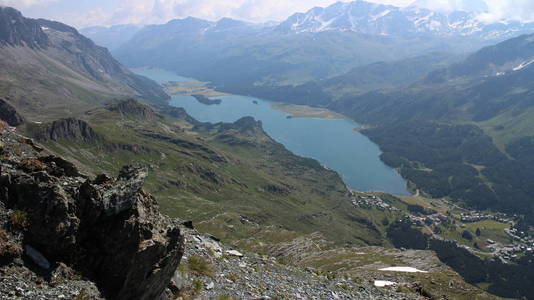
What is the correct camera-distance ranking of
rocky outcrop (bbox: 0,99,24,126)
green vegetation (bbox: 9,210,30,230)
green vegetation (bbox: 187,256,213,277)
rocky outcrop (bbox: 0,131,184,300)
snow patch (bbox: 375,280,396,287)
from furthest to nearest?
rocky outcrop (bbox: 0,99,24,126) → snow patch (bbox: 375,280,396,287) → green vegetation (bbox: 187,256,213,277) → rocky outcrop (bbox: 0,131,184,300) → green vegetation (bbox: 9,210,30,230)

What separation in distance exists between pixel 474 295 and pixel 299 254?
64155 millimetres

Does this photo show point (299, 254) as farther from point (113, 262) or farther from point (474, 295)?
point (113, 262)

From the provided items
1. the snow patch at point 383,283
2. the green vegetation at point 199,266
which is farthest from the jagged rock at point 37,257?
the snow patch at point 383,283

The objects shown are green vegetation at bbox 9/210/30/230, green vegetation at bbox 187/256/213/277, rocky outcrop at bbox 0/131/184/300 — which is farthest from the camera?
green vegetation at bbox 187/256/213/277

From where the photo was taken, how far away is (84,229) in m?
17.6

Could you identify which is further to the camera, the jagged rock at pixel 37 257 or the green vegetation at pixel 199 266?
the green vegetation at pixel 199 266

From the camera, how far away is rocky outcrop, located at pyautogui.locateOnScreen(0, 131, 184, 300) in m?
15.8

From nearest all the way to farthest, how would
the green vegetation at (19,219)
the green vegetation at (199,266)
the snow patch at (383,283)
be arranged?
the green vegetation at (19,219), the green vegetation at (199,266), the snow patch at (383,283)

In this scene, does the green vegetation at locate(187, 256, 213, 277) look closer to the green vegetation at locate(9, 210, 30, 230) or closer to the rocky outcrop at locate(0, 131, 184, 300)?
the rocky outcrop at locate(0, 131, 184, 300)

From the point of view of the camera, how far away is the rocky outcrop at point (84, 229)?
622 inches

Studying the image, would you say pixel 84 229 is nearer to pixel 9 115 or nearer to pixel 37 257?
pixel 37 257

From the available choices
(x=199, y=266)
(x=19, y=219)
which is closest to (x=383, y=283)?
(x=199, y=266)

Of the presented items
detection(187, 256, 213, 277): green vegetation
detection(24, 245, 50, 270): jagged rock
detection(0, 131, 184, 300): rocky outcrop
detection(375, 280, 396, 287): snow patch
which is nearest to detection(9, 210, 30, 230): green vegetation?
detection(0, 131, 184, 300): rocky outcrop

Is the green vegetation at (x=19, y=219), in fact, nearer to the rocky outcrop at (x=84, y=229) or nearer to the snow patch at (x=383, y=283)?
the rocky outcrop at (x=84, y=229)
